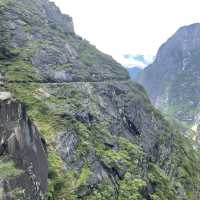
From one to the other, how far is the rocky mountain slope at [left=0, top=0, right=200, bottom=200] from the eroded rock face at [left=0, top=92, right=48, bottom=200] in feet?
12.2

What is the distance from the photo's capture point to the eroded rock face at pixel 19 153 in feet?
174

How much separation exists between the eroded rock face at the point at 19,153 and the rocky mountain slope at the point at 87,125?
12.2 ft

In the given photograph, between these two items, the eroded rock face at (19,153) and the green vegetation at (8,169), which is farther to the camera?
the eroded rock face at (19,153)

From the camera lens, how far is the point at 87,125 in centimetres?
11988

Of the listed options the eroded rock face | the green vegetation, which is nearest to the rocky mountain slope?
the eroded rock face

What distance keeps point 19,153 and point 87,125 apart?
206 feet

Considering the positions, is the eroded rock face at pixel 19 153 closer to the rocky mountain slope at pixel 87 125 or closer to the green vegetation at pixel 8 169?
the green vegetation at pixel 8 169

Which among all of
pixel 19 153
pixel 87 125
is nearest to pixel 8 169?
pixel 19 153

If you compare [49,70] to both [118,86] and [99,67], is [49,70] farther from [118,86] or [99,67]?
[99,67]

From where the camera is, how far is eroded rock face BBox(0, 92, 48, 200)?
5319 centimetres

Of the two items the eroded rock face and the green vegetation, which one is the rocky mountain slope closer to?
the eroded rock face

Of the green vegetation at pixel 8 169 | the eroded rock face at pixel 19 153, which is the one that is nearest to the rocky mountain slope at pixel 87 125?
the eroded rock face at pixel 19 153

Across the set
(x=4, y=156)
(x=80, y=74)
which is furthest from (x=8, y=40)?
(x=4, y=156)

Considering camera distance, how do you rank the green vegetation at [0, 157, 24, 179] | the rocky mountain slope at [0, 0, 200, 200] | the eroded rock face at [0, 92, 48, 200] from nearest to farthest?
the green vegetation at [0, 157, 24, 179]
the eroded rock face at [0, 92, 48, 200]
the rocky mountain slope at [0, 0, 200, 200]
